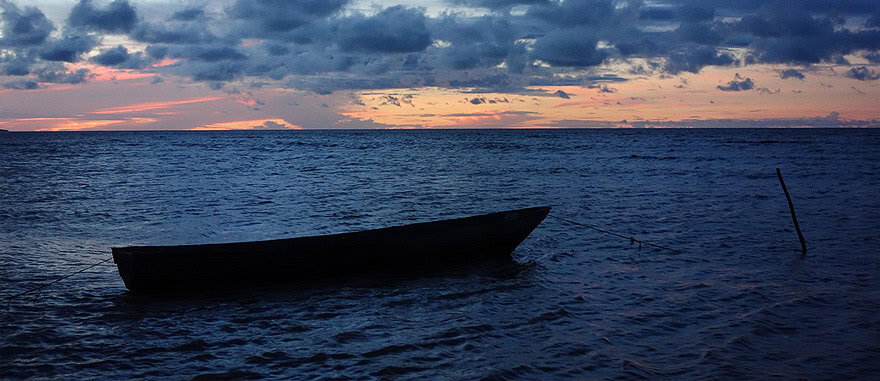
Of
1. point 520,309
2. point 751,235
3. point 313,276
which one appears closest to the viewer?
point 520,309

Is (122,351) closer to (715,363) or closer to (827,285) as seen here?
(715,363)

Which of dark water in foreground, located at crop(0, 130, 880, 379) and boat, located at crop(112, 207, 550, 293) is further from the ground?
boat, located at crop(112, 207, 550, 293)

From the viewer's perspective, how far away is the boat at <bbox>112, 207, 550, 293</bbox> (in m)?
11.1

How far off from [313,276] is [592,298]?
5710mm

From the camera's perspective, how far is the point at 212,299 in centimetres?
1090

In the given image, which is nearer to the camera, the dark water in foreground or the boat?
the dark water in foreground

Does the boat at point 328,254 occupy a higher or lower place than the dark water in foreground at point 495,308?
higher

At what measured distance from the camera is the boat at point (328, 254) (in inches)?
436

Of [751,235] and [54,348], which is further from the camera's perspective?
[751,235]

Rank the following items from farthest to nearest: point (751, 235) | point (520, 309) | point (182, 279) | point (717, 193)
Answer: point (717, 193) < point (751, 235) < point (182, 279) < point (520, 309)

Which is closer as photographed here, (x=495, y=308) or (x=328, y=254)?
(x=495, y=308)

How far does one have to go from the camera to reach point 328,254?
12.2m

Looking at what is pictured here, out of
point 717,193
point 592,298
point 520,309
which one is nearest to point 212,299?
point 520,309

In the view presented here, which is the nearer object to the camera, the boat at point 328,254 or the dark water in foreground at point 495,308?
the dark water in foreground at point 495,308
